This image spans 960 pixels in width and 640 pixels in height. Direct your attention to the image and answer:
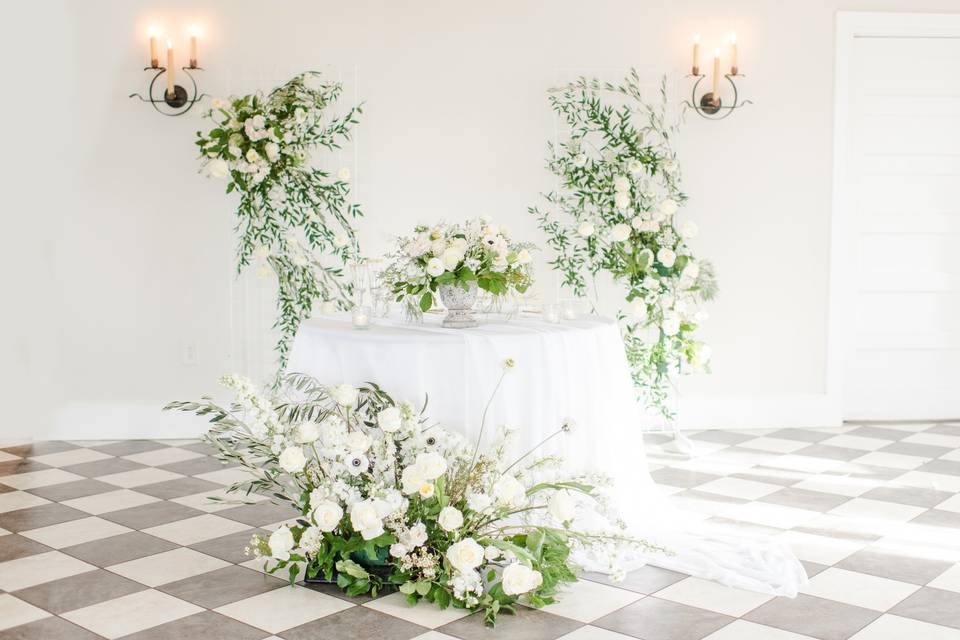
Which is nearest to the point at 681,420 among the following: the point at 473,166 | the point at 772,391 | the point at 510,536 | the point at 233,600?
the point at 772,391

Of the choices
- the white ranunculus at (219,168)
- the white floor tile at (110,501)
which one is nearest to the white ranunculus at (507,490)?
the white floor tile at (110,501)

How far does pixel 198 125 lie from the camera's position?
5.46 m

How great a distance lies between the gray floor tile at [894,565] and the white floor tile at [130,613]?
215 cm

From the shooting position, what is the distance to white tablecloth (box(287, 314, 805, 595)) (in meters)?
3.39

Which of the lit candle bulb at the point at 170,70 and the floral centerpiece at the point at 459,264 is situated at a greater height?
the lit candle bulb at the point at 170,70

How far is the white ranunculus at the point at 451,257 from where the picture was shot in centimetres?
344

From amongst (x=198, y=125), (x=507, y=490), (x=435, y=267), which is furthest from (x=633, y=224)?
(x=507, y=490)

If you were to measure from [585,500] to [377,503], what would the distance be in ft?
2.69

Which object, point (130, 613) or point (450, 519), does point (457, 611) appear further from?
point (130, 613)

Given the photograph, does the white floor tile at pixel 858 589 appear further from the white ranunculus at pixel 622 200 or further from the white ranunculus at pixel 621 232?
the white ranunculus at pixel 622 200

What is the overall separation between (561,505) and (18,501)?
2.44 meters

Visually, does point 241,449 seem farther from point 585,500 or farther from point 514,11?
point 514,11

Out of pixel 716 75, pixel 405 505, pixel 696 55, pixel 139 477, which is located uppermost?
pixel 696 55

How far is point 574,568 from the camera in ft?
10.9
